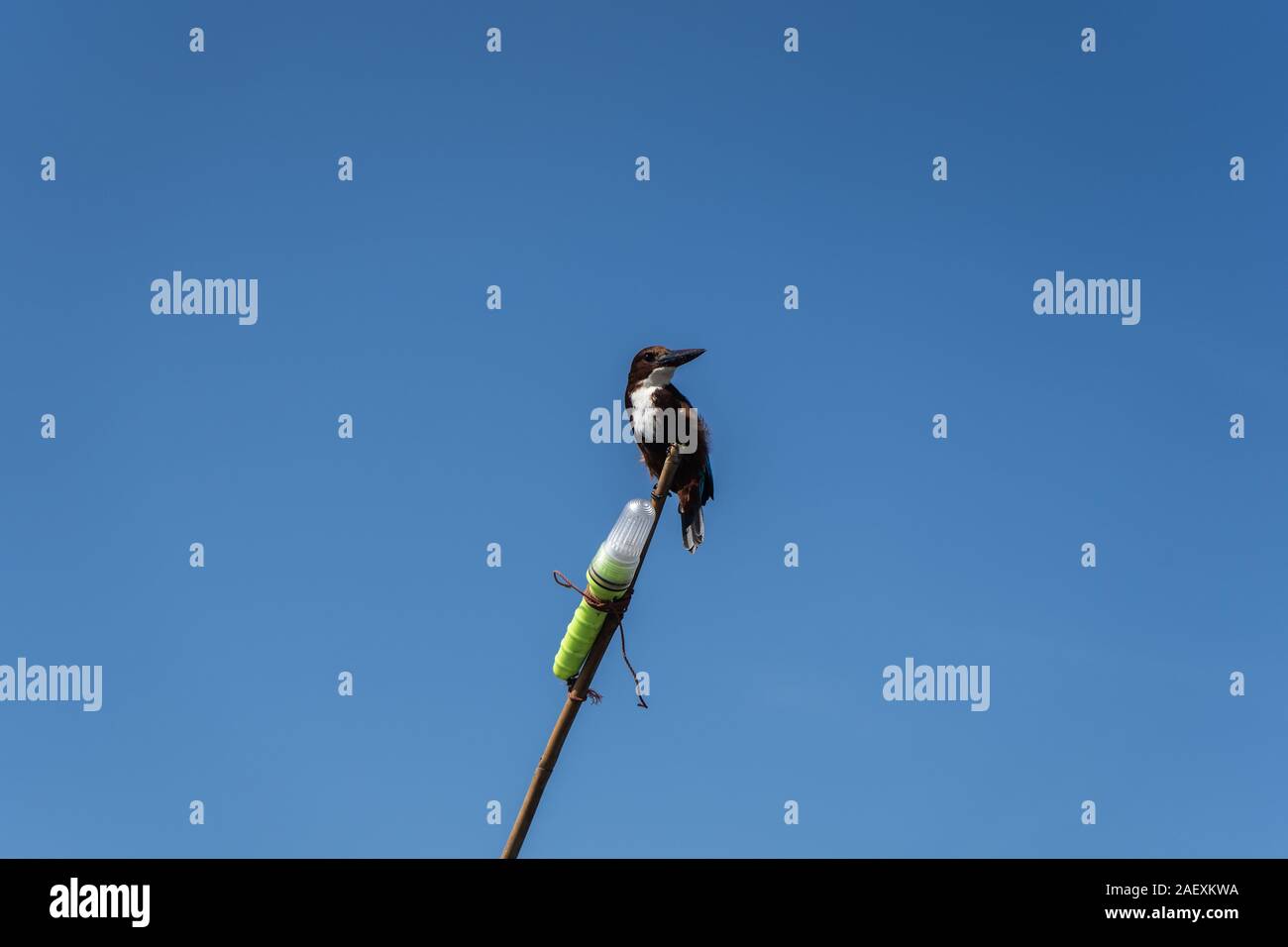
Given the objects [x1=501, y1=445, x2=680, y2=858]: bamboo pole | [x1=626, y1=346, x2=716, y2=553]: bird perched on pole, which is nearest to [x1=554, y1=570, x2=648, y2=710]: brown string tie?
[x1=501, y1=445, x2=680, y2=858]: bamboo pole

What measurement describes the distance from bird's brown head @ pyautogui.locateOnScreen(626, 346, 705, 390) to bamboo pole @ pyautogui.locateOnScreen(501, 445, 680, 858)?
3239 millimetres

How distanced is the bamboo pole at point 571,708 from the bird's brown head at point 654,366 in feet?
10.6

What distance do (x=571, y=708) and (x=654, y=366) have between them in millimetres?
3968

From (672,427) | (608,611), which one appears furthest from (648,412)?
(608,611)

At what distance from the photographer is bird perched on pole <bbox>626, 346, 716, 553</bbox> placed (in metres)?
7.95

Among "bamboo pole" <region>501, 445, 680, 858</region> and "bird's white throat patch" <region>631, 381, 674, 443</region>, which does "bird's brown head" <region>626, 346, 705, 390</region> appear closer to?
"bird's white throat patch" <region>631, 381, 674, 443</region>

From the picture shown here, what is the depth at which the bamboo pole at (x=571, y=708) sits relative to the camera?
4.71 meters

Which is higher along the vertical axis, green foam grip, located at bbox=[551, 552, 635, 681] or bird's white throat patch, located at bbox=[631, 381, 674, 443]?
bird's white throat patch, located at bbox=[631, 381, 674, 443]

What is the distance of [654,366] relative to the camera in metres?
8.27

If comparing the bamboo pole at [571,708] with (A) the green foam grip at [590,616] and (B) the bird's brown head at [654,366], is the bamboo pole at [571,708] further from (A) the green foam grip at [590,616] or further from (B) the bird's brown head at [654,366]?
(B) the bird's brown head at [654,366]

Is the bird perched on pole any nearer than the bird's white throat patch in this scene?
Yes
